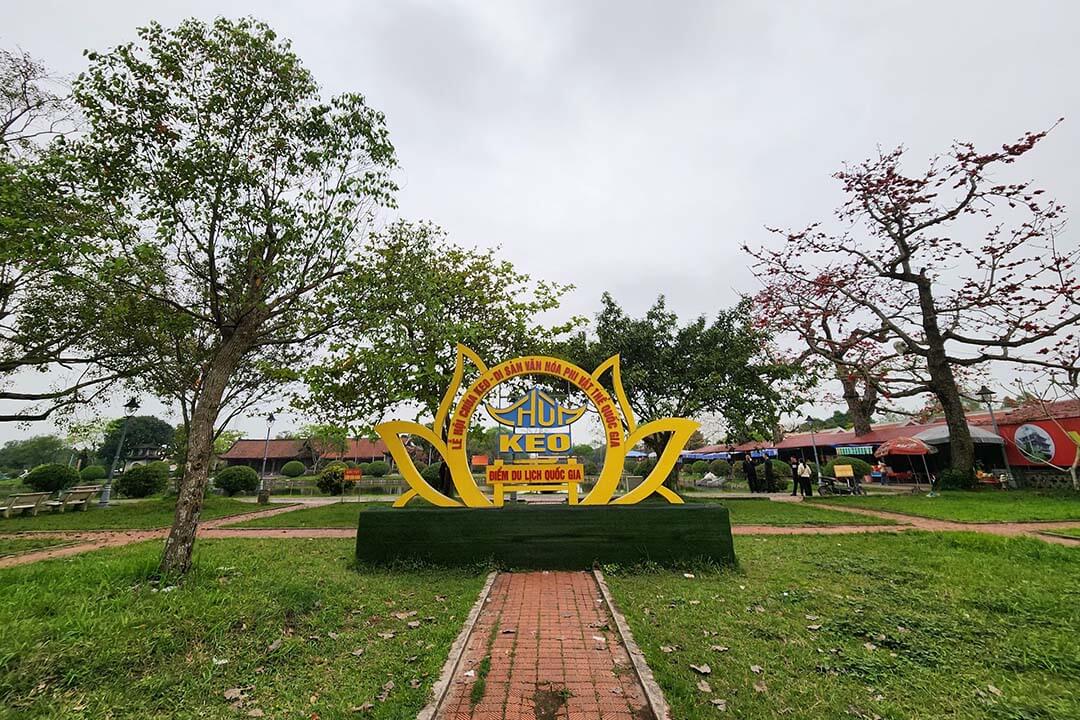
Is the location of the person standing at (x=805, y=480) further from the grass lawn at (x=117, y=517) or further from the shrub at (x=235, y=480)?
the shrub at (x=235, y=480)

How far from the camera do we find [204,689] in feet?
11.5

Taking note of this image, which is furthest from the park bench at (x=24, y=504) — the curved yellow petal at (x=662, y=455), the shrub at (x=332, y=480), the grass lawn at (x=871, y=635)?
the grass lawn at (x=871, y=635)

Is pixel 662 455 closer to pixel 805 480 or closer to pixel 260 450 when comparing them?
pixel 805 480

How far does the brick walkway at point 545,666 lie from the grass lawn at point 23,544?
10.9 metres

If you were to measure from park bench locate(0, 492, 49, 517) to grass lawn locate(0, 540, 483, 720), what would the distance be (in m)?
14.1

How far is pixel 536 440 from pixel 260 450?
5643 cm

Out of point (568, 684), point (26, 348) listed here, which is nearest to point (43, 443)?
point (26, 348)

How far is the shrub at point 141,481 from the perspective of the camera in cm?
2252

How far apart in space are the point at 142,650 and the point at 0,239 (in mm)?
6995

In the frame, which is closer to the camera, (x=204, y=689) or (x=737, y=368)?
(x=204, y=689)

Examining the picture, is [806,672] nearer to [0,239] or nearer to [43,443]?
[0,239]

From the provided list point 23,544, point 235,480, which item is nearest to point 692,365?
point 23,544

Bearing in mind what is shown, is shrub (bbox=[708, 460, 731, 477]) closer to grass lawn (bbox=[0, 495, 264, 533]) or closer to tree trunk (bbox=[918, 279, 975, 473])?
tree trunk (bbox=[918, 279, 975, 473])

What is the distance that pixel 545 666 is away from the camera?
3893 mm
